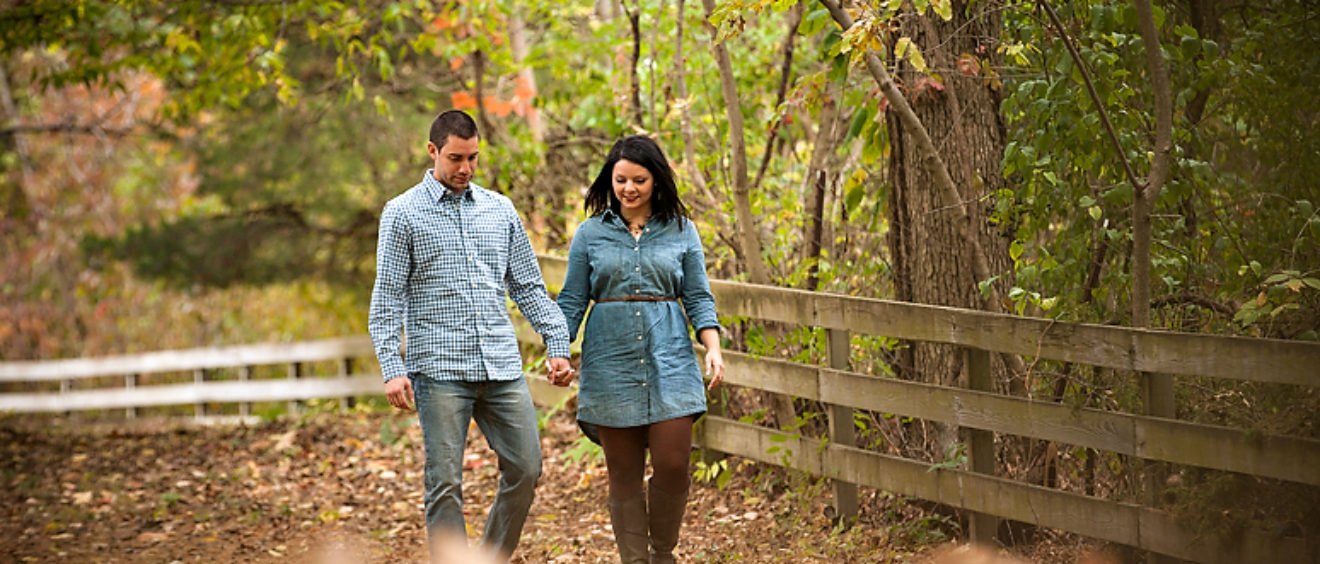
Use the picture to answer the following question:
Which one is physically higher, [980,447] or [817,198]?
[817,198]

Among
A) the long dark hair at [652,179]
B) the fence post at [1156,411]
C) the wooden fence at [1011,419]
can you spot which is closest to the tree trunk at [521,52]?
the wooden fence at [1011,419]

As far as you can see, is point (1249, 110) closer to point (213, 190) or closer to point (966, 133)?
point (966, 133)

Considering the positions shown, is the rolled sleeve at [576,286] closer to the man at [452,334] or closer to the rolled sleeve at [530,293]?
the rolled sleeve at [530,293]

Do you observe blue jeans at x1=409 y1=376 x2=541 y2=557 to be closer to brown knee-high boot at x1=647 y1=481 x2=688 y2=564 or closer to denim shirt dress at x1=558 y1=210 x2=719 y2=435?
denim shirt dress at x1=558 y1=210 x2=719 y2=435

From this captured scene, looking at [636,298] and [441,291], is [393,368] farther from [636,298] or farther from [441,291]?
[636,298]

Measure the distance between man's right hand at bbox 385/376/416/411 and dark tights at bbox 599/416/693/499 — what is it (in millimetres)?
764

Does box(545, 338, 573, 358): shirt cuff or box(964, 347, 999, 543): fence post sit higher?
box(545, 338, 573, 358): shirt cuff

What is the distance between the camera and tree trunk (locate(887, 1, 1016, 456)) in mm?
5227

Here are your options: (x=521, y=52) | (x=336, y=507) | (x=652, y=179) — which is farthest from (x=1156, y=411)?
(x=521, y=52)

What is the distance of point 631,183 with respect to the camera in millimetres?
4582

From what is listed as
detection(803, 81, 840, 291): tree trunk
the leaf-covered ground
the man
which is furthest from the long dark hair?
the leaf-covered ground

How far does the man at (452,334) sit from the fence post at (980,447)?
158cm

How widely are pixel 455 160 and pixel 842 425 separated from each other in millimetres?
2220

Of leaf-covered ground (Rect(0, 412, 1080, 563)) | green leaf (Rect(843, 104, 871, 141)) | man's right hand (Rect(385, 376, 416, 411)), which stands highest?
green leaf (Rect(843, 104, 871, 141))
